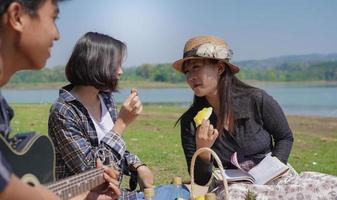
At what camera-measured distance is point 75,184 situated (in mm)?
2459

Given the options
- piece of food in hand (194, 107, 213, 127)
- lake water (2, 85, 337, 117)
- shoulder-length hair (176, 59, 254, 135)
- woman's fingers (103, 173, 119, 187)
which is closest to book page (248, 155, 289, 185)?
shoulder-length hair (176, 59, 254, 135)

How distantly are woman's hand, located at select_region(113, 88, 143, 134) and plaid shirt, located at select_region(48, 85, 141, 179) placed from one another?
0.06 metres

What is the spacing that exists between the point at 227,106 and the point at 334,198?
103cm

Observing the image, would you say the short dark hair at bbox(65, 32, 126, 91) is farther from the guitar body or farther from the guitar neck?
the guitar body

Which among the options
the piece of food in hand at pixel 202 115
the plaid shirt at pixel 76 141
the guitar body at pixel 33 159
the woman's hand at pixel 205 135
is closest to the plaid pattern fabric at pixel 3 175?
the guitar body at pixel 33 159

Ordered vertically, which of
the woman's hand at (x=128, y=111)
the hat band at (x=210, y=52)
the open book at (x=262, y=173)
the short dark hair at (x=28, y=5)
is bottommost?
the open book at (x=262, y=173)

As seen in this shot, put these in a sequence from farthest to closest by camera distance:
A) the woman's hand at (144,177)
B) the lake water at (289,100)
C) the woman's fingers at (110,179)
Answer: the lake water at (289,100) < the woman's hand at (144,177) < the woman's fingers at (110,179)

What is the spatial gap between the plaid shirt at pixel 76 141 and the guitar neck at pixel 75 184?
2.11ft

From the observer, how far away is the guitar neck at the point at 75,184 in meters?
2.28

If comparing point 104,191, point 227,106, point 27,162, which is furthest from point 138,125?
point 27,162

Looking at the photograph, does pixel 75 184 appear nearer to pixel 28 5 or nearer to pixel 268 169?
pixel 28 5

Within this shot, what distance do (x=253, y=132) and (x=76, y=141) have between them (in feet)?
4.80

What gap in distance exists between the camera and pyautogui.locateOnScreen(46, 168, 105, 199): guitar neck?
7.48 ft

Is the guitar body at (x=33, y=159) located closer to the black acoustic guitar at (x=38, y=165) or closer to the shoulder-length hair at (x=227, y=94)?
the black acoustic guitar at (x=38, y=165)
